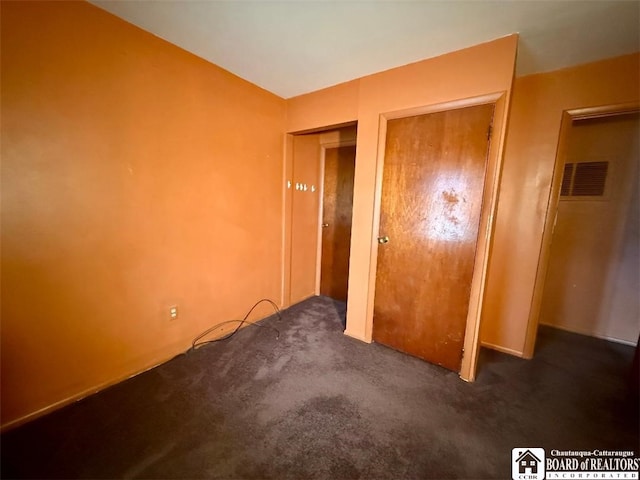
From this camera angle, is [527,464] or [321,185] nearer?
[527,464]

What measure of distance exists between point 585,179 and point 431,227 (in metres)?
2.11

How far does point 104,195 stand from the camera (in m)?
1.56

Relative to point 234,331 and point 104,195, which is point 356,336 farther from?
point 104,195

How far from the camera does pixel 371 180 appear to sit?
2170mm

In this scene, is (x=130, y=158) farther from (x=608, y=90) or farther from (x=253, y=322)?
(x=608, y=90)

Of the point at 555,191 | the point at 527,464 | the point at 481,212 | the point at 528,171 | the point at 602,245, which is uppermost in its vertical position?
the point at 528,171

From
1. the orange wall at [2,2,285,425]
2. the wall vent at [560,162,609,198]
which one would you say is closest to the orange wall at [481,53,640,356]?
the wall vent at [560,162,609,198]

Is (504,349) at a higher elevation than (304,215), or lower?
lower

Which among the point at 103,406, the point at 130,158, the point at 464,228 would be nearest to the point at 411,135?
the point at 464,228

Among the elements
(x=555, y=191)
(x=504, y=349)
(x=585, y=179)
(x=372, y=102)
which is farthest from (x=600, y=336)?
(x=372, y=102)

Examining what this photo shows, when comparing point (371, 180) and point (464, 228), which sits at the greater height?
point (371, 180)

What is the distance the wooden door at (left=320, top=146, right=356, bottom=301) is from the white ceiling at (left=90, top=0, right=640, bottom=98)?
1.33 meters

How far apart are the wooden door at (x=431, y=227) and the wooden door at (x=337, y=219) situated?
3.73 feet

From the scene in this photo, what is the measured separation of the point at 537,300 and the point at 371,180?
176 centimetres
